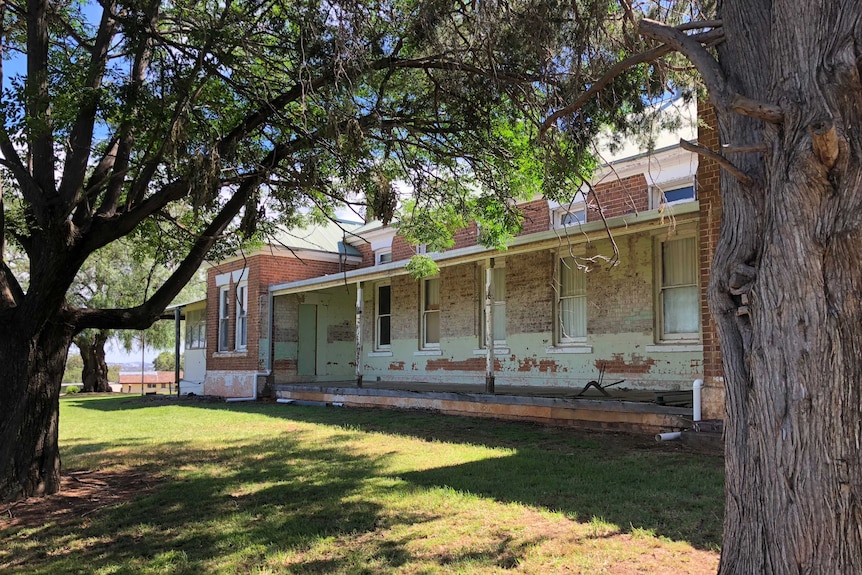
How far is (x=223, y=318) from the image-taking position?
69.4 feet

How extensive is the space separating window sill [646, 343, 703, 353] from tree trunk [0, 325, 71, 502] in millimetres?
9100

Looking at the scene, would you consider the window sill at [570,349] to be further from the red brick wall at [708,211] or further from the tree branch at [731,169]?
the tree branch at [731,169]

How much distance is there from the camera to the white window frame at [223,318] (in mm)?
21109

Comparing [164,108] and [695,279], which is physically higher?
[164,108]

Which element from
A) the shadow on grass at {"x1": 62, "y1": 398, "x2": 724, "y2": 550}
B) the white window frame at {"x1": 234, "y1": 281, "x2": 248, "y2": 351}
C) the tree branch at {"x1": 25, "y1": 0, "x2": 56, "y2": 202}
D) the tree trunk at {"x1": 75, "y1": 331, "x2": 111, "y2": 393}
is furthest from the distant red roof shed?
the tree branch at {"x1": 25, "y1": 0, "x2": 56, "y2": 202}

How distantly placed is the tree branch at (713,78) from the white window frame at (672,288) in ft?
26.5

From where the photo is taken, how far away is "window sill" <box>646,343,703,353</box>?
1106 centimetres

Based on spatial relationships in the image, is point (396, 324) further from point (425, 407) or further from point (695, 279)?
point (695, 279)

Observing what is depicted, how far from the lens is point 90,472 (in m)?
7.96

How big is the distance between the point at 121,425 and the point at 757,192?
13.3m

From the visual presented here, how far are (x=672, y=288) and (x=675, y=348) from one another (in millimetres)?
1084

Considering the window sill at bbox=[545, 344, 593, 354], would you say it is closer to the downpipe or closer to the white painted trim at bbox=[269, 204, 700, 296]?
the white painted trim at bbox=[269, 204, 700, 296]

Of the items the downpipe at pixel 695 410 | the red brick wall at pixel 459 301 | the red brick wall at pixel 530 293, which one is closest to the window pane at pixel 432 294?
the red brick wall at pixel 459 301

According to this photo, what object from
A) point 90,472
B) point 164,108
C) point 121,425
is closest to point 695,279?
point 164,108
